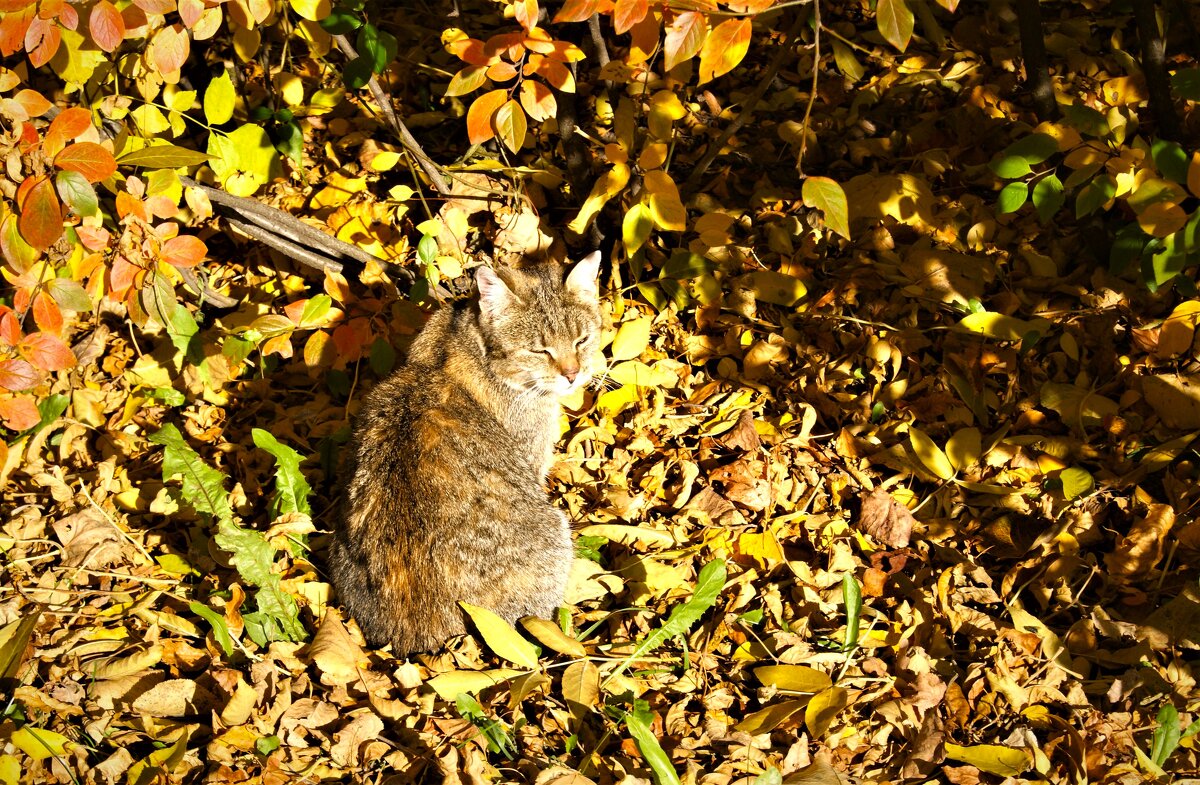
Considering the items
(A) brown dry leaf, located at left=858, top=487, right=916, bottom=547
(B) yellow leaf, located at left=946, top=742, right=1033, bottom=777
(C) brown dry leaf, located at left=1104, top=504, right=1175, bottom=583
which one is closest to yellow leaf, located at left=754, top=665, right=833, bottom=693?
(B) yellow leaf, located at left=946, top=742, right=1033, bottom=777

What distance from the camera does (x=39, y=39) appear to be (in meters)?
3.06

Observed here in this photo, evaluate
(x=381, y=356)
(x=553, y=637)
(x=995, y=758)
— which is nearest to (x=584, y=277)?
(x=381, y=356)

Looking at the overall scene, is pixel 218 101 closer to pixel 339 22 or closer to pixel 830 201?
pixel 339 22

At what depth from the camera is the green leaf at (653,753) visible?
3.09 metres

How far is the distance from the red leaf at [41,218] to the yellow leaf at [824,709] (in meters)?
3.27

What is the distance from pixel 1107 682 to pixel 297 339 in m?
4.19

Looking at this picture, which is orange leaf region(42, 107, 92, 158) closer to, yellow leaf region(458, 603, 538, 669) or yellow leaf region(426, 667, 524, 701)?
yellow leaf region(458, 603, 538, 669)

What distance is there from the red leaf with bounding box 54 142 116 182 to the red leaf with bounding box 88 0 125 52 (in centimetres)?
43

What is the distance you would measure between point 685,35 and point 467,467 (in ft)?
6.24

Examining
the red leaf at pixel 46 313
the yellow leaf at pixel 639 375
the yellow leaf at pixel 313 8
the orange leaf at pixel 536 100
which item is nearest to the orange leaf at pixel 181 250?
the red leaf at pixel 46 313

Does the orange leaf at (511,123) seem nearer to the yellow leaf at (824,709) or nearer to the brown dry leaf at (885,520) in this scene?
the brown dry leaf at (885,520)

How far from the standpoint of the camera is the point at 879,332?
456 centimetres

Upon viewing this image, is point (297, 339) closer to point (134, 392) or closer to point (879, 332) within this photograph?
point (134, 392)

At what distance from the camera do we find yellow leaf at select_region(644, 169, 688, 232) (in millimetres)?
4039
